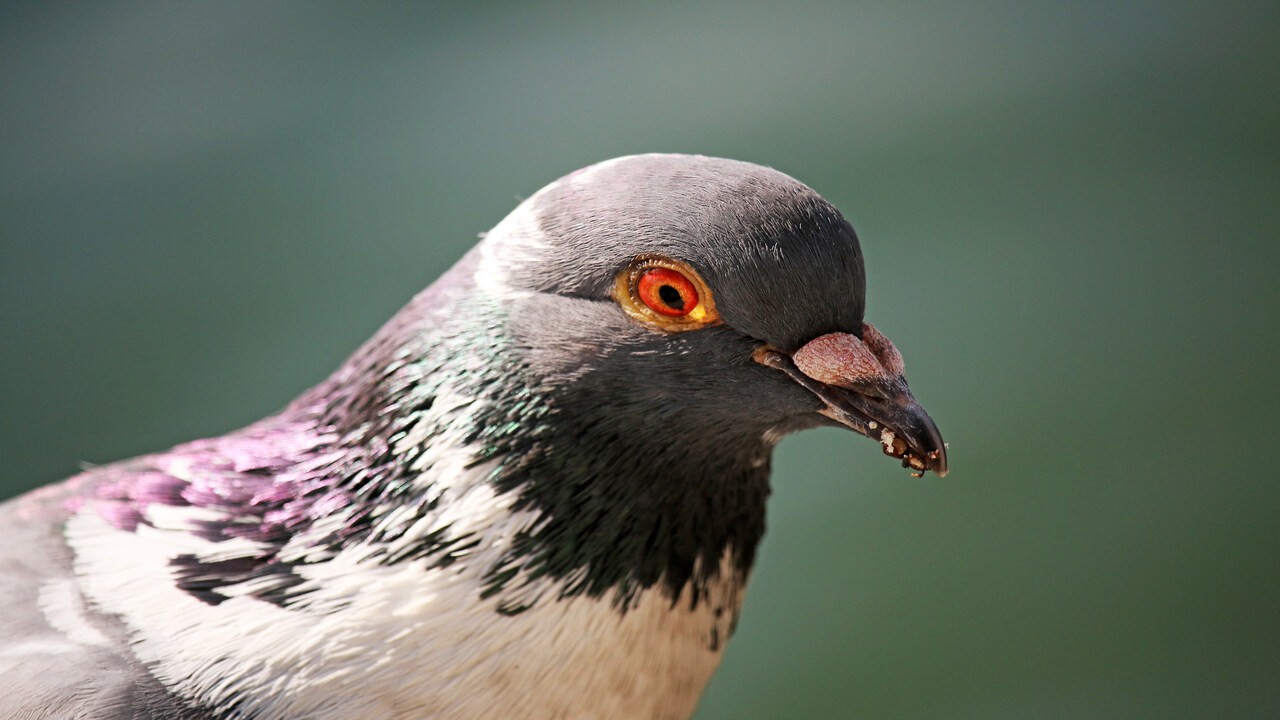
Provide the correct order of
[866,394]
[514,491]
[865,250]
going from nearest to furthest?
[866,394], [514,491], [865,250]

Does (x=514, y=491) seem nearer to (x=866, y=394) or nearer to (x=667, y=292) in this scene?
(x=667, y=292)

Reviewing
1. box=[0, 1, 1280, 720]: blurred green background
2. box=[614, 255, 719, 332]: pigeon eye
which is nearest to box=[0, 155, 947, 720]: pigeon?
box=[614, 255, 719, 332]: pigeon eye

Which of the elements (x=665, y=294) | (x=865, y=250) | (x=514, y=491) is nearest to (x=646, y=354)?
(x=665, y=294)

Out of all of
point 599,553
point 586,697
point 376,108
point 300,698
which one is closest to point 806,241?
point 599,553

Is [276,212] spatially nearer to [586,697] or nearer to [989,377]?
[989,377]

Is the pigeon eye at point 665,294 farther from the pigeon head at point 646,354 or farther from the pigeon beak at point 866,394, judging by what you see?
the pigeon beak at point 866,394

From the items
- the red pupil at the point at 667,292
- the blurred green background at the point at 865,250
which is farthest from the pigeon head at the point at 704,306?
the blurred green background at the point at 865,250

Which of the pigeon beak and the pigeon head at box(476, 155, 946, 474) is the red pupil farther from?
the pigeon beak

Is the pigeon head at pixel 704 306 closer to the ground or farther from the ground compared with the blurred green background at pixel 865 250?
closer to the ground
